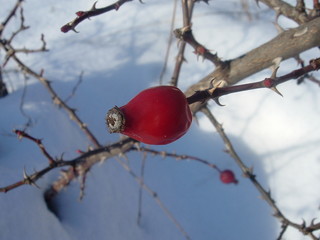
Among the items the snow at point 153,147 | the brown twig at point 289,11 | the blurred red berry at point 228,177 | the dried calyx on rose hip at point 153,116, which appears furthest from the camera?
the blurred red berry at point 228,177

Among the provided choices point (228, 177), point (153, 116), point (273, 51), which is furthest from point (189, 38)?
point (228, 177)

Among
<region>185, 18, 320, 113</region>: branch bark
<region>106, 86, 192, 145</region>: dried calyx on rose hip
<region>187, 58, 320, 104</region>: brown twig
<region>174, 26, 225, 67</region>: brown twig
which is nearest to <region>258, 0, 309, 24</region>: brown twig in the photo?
<region>185, 18, 320, 113</region>: branch bark

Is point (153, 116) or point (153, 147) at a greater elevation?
point (153, 147)

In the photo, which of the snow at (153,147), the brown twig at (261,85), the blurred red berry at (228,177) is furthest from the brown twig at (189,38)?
the blurred red berry at (228,177)

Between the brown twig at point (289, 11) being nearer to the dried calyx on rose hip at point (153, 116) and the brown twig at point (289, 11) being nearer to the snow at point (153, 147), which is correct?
the dried calyx on rose hip at point (153, 116)

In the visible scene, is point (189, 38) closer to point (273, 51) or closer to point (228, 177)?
point (273, 51)

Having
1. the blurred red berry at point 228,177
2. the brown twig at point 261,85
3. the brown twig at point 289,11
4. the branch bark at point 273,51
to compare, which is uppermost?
the brown twig at point 289,11

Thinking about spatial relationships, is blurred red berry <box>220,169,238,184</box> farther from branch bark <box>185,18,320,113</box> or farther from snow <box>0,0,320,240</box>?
branch bark <box>185,18,320,113</box>
